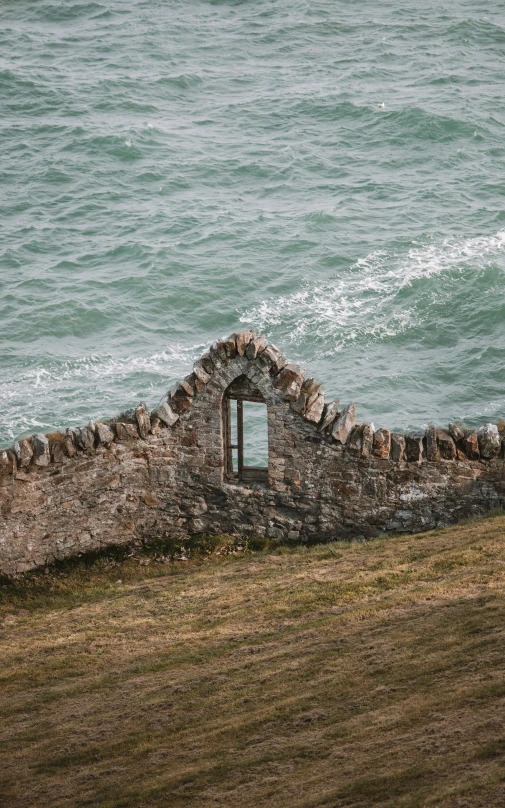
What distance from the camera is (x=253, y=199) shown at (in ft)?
183

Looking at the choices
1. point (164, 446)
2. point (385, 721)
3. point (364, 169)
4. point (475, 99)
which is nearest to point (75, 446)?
point (164, 446)

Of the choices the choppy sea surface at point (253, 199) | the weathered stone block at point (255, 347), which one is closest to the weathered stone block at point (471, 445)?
the weathered stone block at point (255, 347)

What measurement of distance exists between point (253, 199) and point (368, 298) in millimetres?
12884

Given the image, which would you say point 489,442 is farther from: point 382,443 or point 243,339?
point 243,339

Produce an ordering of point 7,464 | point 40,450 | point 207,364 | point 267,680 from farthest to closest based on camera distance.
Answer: point 207,364 < point 40,450 < point 7,464 < point 267,680

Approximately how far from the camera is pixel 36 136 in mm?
62375

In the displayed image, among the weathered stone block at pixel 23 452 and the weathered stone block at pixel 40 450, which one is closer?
the weathered stone block at pixel 23 452

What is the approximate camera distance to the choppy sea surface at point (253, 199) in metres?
42.1

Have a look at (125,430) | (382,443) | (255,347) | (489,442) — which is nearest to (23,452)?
(125,430)

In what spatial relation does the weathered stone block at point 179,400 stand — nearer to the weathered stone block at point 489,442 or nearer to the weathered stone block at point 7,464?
the weathered stone block at point 7,464

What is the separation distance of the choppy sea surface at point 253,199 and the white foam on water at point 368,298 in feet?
0.37

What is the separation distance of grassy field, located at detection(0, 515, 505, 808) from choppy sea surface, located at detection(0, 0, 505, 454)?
58.8 feet

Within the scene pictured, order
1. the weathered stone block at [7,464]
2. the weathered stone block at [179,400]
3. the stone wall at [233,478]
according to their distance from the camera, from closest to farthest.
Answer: the weathered stone block at [7,464] → the stone wall at [233,478] → the weathered stone block at [179,400]

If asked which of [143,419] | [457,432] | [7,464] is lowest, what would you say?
[7,464]
